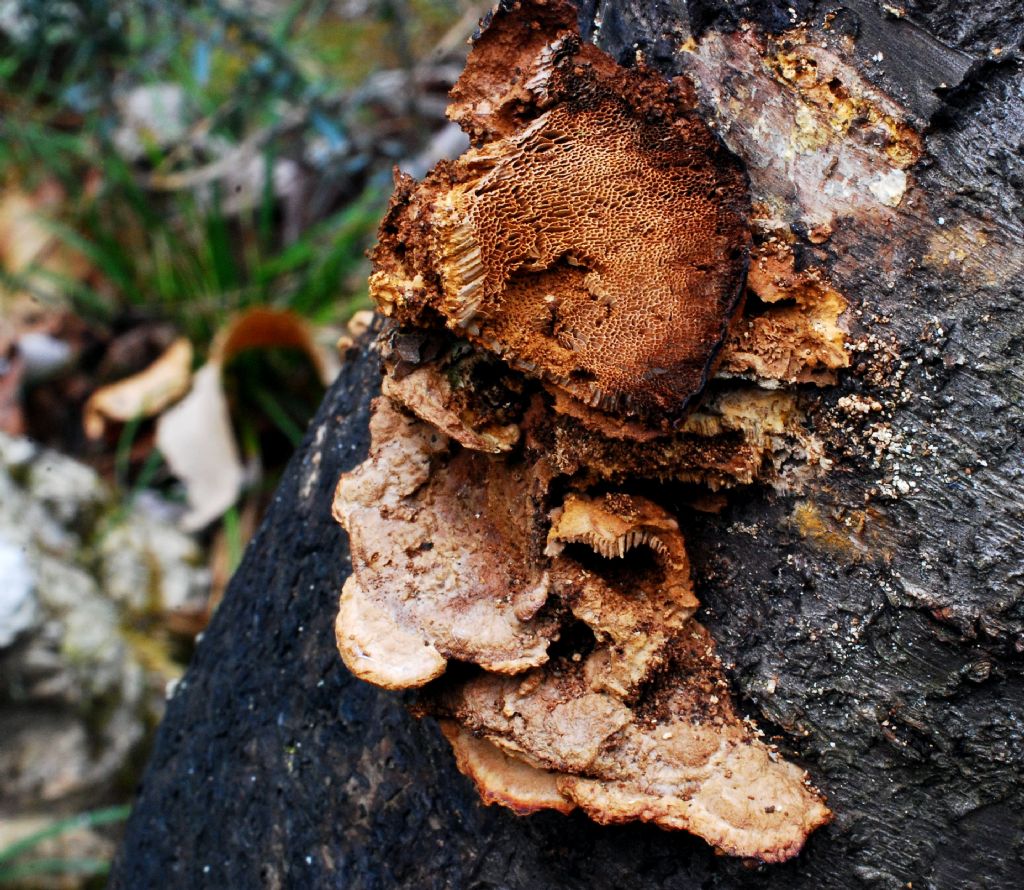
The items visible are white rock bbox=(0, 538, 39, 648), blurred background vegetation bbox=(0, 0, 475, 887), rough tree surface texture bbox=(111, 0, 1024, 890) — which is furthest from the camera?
blurred background vegetation bbox=(0, 0, 475, 887)

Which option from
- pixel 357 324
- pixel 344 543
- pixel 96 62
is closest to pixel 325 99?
pixel 96 62

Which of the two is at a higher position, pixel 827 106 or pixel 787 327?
pixel 827 106

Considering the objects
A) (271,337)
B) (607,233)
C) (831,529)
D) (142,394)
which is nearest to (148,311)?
(142,394)

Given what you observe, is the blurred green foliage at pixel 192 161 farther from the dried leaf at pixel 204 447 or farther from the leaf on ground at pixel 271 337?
the dried leaf at pixel 204 447

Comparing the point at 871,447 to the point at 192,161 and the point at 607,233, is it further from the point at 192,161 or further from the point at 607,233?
the point at 192,161

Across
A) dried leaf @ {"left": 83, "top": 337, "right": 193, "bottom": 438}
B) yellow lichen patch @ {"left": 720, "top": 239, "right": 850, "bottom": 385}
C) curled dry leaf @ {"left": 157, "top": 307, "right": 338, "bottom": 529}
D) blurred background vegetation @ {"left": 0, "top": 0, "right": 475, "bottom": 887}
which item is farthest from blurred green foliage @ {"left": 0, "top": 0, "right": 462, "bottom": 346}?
yellow lichen patch @ {"left": 720, "top": 239, "right": 850, "bottom": 385}

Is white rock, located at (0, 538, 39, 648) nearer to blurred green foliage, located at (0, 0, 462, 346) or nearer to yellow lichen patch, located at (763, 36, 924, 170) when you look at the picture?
blurred green foliage, located at (0, 0, 462, 346)
